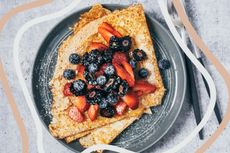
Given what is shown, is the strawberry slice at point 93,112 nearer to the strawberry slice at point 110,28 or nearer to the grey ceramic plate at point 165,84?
the grey ceramic plate at point 165,84

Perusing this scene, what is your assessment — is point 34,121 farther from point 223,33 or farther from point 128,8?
point 223,33

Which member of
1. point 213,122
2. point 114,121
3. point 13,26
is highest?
point 13,26

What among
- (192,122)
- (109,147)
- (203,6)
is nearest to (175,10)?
(203,6)

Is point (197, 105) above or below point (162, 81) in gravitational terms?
below

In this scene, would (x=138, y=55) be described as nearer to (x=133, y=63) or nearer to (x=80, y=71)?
(x=133, y=63)

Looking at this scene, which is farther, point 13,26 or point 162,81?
point 13,26

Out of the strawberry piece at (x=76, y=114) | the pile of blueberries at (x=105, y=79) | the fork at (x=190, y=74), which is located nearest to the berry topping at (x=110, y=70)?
the pile of blueberries at (x=105, y=79)

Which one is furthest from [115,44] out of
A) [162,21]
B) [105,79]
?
[162,21]
